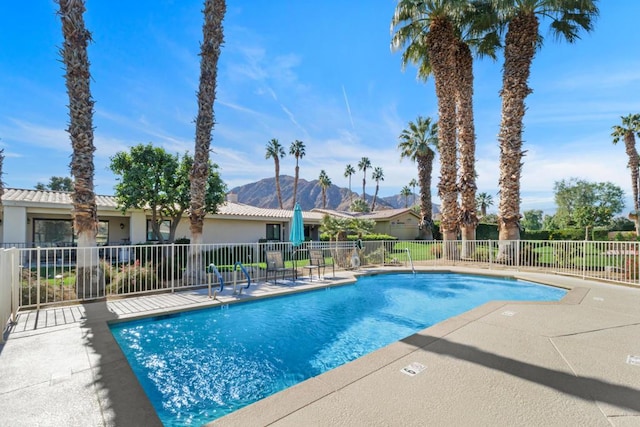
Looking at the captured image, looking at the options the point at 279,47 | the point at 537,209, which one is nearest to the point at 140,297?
the point at 279,47

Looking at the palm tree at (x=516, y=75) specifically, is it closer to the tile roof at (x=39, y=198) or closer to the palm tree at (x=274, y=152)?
the tile roof at (x=39, y=198)

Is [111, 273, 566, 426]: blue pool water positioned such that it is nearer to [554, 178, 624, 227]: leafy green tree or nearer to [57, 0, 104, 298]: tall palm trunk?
[57, 0, 104, 298]: tall palm trunk

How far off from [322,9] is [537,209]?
9618 centimetres

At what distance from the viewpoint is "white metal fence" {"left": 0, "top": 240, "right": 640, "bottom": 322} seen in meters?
6.60

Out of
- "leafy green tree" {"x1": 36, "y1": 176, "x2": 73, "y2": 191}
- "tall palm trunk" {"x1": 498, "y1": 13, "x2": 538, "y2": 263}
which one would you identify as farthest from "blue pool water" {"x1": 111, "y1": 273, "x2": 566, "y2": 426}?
"leafy green tree" {"x1": 36, "y1": 176, "x2": 73, "y2": 191}

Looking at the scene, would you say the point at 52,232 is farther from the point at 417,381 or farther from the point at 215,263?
the point at 417,381

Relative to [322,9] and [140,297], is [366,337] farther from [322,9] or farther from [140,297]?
[322,9]

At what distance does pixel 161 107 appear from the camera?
585 inches

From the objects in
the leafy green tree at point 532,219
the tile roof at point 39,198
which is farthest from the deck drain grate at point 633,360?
the leafy green tree at point 532,219

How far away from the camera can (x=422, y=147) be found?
2886 centimetres

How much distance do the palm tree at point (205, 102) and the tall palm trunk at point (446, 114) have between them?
38.2 feet

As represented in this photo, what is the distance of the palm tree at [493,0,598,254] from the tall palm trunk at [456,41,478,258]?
1798 mm

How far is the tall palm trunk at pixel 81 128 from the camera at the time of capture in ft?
24.6

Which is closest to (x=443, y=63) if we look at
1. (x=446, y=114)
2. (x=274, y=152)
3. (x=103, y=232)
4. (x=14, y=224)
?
(x=446, y=114)
